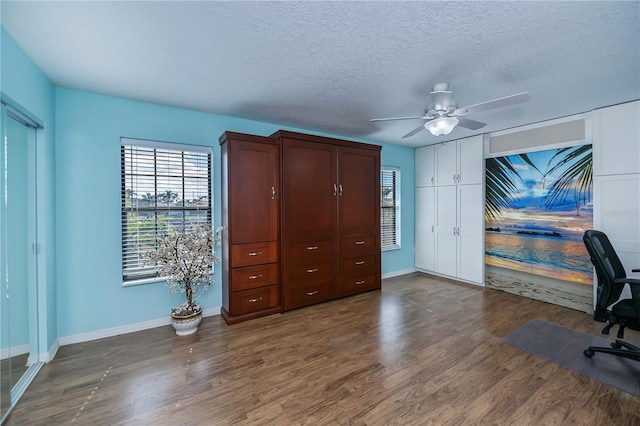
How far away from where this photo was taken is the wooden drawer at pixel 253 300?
324 cm

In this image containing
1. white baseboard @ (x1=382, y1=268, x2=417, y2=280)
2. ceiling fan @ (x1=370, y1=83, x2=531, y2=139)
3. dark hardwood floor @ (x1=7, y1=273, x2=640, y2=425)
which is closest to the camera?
dark hardwood floor @ (x1=7, y1=273, x2=640, y2=425)

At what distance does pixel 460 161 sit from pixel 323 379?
170 inches

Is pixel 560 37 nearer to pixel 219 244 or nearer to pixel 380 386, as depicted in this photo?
pixel 380 386

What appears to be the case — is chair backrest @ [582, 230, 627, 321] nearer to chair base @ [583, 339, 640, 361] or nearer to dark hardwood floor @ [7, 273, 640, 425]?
chair base @ [583, 339, 640, 361]

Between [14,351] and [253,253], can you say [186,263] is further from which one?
[14,351]

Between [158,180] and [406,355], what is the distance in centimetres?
330

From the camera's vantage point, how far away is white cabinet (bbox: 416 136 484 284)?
463 cm

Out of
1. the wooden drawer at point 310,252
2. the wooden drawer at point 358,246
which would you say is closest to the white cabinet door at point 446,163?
the wooden drawer at point 358,246

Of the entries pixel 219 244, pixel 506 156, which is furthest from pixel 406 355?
pixel 506 156

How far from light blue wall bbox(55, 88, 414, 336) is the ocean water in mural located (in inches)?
193

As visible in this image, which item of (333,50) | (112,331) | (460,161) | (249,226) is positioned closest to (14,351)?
(112,331)

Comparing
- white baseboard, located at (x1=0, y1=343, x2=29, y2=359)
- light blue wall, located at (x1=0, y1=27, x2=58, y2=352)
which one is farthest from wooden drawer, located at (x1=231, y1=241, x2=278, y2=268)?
white baseboard, located at (x1=0, y1=343, x2=29, y2=359)

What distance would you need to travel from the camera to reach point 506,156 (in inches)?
170

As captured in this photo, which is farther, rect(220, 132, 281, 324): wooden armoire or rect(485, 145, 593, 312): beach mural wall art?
rect(485, 145, 593, 312): beach mural wall art
